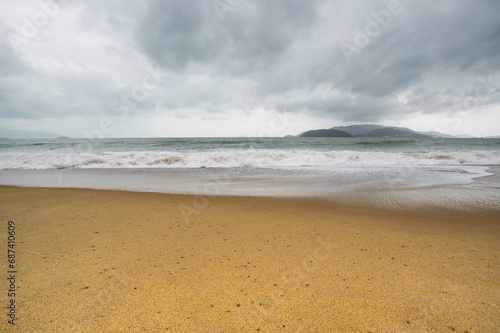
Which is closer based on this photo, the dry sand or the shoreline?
the dry sand

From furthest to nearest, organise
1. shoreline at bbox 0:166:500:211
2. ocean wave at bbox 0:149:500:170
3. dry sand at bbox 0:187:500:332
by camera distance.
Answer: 1. ocean wave at bbox 0:149:500:170
2. shoreline at bbox 0:166:500:211
3. dry sand at bbox 0:187:500:332

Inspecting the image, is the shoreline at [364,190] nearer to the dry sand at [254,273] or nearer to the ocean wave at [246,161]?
the dry sand at [254,273]

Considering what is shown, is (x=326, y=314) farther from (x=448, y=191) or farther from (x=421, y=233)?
(x=448, y=191)

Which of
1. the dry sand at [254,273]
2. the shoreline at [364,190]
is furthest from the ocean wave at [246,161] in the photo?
the dry sand at [254,273]

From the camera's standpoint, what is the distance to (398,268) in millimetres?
2523

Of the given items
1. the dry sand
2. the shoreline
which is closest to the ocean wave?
the shoreline

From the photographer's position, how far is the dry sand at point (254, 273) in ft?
5.88

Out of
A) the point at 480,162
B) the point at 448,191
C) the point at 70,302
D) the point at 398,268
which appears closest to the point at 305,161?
the point at 448,191

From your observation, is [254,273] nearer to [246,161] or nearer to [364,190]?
[364,190]

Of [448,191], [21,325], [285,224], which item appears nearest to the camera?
[21,325]

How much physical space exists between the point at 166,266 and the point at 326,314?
1.72 m

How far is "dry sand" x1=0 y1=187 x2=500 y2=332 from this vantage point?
1792mm

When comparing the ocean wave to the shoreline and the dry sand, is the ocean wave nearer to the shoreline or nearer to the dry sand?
the shoreline

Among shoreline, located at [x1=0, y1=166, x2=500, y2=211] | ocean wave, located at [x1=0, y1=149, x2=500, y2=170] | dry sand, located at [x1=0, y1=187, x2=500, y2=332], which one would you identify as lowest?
dry sand, located at [x1=0, y1=187, x2=500, y2=332]
